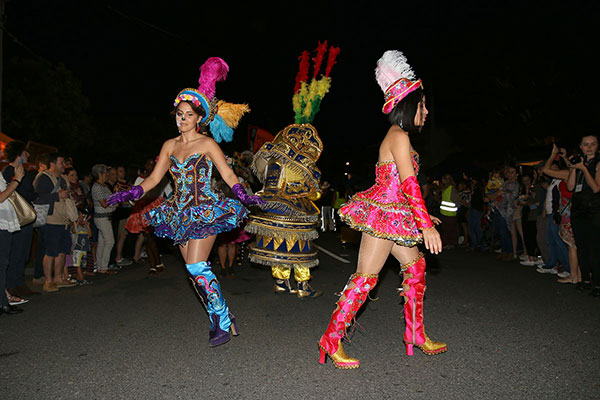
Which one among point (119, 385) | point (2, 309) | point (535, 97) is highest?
point (535, 97)

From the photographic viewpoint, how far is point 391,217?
147 inches

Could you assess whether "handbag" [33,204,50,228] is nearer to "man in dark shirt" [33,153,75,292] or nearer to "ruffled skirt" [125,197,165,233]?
"man in dark shirt" [33,153,75,292]

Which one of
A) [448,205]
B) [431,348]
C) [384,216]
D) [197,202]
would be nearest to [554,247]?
[448,205]

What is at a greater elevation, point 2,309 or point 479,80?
point 479,80

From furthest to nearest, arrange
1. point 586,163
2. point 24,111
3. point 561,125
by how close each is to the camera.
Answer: point 24,111
point 561,125
point 586,163

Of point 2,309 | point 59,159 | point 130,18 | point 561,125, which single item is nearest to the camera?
point 2,309

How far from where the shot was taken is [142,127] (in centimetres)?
4497

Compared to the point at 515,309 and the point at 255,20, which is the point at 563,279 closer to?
the point at 515,309

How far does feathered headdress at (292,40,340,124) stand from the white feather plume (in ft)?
8.18

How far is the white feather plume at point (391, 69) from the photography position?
3867mm

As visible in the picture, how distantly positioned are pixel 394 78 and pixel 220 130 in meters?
1.98

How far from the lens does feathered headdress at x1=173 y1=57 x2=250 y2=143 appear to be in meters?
4.49

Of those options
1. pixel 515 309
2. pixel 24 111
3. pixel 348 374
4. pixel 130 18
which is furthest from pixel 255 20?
pixel 348 374

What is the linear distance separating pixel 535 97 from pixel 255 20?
16.7 m
